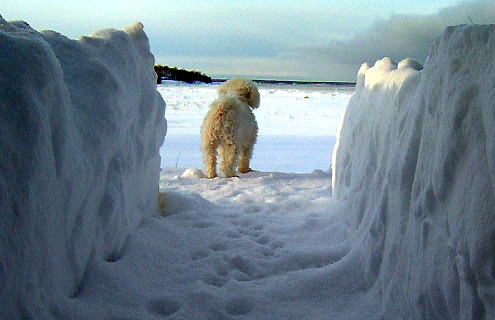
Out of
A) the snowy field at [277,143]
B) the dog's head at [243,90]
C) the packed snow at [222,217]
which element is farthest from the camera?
the snowy field at [277,143]

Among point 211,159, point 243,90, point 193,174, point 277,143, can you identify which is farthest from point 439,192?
point 277,143

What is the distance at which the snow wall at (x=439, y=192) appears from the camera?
1438 millimetres

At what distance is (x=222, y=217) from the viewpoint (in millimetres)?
4219

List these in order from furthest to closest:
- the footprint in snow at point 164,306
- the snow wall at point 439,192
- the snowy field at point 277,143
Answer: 1. the snowy field at point 277,143
2. the footprint in snow at point 164,306
3. the snow wall at point 439,192

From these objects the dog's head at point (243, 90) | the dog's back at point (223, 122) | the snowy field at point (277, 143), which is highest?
the dog's head at point (243, 90)

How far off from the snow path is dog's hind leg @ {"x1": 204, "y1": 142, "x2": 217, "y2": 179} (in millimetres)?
2141

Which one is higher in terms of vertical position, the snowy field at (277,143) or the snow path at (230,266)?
the snow path at (230,266)

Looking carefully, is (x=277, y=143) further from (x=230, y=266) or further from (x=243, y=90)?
(x=230, y=266)

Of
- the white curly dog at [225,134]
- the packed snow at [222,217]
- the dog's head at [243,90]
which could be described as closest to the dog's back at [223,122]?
the white curly dog at [225,134]

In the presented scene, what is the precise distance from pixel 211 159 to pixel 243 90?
1.49 m

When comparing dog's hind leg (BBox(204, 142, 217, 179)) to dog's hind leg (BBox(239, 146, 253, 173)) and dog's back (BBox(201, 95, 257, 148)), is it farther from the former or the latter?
dog's hind leg (BBox(239, 146, 253, 173))

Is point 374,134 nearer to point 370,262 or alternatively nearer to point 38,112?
point 370,262

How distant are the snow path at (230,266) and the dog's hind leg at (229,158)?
2160 millimetres

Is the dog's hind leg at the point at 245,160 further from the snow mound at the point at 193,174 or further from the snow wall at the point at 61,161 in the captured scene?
the snow wall at the point at 61,161
